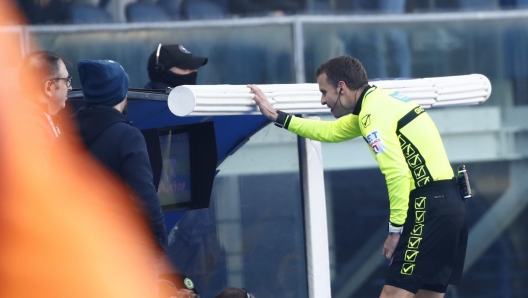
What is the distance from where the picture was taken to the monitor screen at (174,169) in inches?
163

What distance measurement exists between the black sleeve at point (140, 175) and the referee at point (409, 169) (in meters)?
0.94

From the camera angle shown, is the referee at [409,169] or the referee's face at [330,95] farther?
the referee's face at [330,95]

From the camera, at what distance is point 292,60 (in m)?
7.00

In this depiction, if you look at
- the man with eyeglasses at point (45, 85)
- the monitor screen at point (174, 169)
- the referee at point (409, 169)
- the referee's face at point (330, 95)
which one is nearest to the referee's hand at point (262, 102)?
the referee at point (409, 169)

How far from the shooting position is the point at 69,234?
9.66 feet

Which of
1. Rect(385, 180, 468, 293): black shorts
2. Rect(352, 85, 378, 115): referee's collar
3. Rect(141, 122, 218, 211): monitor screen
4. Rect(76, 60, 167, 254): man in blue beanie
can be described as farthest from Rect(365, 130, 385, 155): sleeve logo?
Rect(76, 60, 167, 254): man in blue beanie

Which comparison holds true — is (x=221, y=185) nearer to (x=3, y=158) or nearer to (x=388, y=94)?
(x=388, y=94)

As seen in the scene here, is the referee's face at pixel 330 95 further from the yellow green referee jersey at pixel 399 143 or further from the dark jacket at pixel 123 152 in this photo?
the dark jacket at pixel 123 152

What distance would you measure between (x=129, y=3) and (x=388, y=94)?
3.72 m

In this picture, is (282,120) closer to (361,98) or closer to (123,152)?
(361,98)

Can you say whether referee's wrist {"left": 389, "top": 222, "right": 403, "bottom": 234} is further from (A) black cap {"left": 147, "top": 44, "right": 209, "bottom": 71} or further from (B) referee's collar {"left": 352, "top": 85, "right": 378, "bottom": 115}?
(A) black cap {"left": 147, "top": 44, "right": 209, "bottom": 71}

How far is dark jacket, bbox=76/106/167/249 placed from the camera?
2.88 m

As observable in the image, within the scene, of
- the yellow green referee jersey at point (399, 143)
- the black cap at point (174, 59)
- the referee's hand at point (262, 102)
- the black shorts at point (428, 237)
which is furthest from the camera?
the black cap at point (174, 59)

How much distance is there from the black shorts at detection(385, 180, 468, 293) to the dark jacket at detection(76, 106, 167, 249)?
47.3 inches
